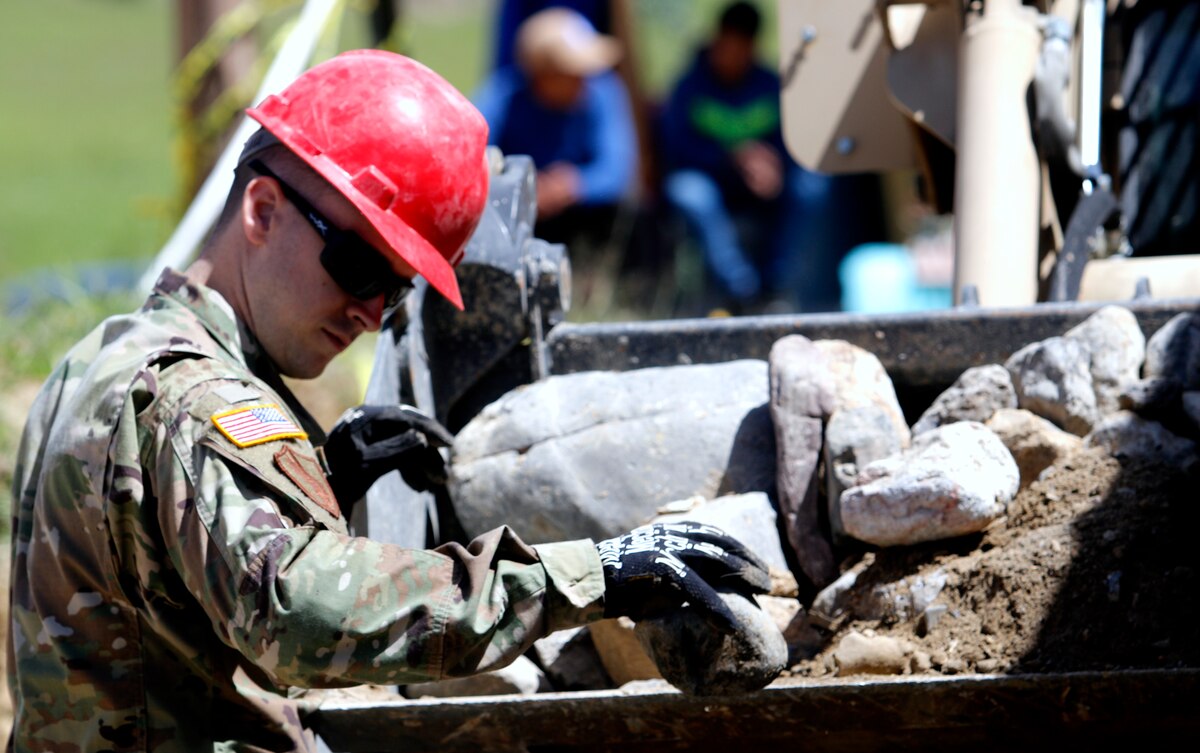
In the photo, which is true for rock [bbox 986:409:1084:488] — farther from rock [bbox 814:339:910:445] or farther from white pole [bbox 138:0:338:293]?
white pole [bbox 138:0:338:293]

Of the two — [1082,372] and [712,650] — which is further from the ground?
[1082,372]

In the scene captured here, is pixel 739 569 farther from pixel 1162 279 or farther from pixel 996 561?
pixel 1162 279

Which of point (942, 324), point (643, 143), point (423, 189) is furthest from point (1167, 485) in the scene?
point (643, 143)

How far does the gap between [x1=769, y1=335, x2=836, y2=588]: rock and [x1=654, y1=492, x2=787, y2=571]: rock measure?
3cm

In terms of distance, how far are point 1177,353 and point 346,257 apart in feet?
4.93

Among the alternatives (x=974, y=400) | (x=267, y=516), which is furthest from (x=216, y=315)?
(x=974, y=400)

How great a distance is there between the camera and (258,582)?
176cm

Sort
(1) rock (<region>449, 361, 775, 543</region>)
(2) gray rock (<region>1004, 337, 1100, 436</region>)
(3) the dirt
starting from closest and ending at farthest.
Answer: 1. (3) the dirt
2. (2) gray rock (<region>1004, 337, 1100, 436</region>)
3. (1) rock (<region>449, 361, 775, 543</region>)

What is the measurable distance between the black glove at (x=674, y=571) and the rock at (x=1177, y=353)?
102cm

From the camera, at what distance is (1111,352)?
8.67 feet

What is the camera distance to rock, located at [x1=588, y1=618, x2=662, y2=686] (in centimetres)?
246

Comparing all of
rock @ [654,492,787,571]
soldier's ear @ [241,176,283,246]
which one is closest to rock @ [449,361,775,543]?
rock @ [654,492,787,571]

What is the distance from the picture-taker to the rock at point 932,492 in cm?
238

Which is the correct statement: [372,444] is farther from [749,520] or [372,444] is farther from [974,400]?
[974,400]
